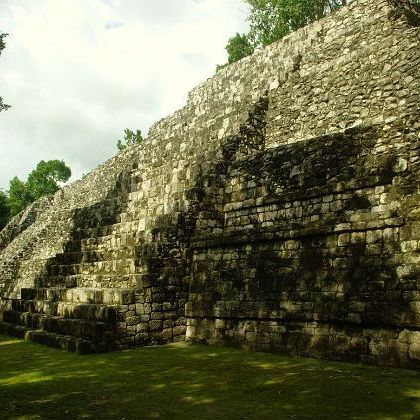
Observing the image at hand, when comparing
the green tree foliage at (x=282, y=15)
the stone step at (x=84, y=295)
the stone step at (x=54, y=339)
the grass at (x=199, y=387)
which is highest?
the green tree foliage at (x=282, y=15)

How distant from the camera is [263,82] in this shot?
542 inches

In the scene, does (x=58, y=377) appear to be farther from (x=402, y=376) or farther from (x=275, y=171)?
(x=275, y=171)

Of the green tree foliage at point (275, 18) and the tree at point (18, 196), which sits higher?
the green tree foliage at point (275, 18)

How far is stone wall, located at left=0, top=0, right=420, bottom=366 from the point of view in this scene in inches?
260

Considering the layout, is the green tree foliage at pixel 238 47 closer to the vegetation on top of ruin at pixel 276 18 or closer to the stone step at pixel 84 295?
the vegetation on top of ruin at pixel 276 18

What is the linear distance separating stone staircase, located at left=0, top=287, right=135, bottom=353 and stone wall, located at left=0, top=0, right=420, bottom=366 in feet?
0.39

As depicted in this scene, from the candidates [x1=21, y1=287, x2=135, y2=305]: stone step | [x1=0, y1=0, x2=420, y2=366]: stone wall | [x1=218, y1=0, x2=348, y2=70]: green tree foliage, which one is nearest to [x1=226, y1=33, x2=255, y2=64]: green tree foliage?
[x1=218, y1=0, x2=348, y2=70]: green tree foliage

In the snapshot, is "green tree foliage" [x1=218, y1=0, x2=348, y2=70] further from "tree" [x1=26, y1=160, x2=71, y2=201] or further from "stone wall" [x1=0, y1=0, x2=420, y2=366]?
"tree" [x1=26, y1=160, x2=71, y2=201]

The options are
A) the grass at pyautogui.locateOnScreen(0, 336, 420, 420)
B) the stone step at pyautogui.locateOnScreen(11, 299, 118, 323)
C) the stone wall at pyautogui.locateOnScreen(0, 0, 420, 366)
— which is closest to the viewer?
the grass at pyautogui.locateOnScreen(0, 336, 420, 420)

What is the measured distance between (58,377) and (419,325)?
188 inches

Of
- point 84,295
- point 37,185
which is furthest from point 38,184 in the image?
point 84,295

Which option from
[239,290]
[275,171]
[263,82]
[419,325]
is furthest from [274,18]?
[419,325]

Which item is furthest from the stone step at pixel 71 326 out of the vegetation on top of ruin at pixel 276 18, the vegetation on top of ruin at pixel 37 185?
the vegetation on top of ruin at pixel 37 185

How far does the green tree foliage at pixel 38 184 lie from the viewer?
41938mm
